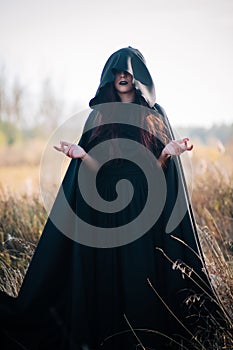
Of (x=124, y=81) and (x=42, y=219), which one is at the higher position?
(x=124, y=81)

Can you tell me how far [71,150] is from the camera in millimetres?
2635

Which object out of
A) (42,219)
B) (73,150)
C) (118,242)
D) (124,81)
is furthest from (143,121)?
(42,219)

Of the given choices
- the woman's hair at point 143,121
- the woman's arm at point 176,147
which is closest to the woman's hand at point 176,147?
the woman's arm at point 176,147

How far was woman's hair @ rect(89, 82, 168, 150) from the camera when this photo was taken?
2775 mm

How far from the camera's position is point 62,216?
112 inches

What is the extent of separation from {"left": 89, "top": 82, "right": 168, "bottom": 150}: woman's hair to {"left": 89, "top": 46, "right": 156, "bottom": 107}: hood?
0.04m

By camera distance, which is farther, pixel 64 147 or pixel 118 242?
pixel 118 242

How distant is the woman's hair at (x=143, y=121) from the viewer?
278 cm

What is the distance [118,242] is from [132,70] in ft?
3.61

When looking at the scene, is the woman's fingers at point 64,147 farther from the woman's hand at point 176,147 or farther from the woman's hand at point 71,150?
the woman's hand at point 176,147

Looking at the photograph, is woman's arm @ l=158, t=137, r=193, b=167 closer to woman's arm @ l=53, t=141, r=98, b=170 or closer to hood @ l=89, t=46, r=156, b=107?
hood @ l=89, t=46, r=156, b=107

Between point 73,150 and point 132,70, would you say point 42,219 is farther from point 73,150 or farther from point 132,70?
point 132,70

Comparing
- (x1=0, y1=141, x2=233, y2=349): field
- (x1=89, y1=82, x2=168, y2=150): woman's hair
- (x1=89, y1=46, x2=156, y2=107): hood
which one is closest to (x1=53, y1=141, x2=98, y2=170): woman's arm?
(x1=89, y1=82, x2=168, y2=150): woman's hair

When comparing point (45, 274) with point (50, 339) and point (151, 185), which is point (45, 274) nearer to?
point (50, 339)
